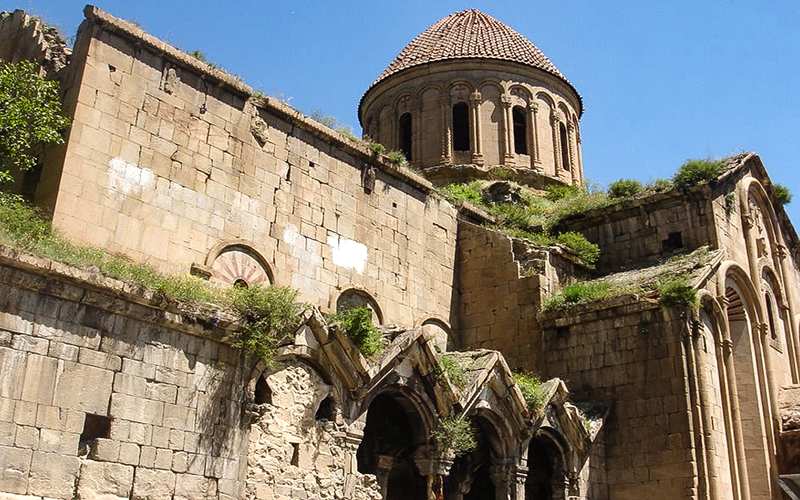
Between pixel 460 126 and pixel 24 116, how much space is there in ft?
47.7

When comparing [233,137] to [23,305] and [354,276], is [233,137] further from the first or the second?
[23,305]

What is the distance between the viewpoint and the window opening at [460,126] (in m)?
23.4

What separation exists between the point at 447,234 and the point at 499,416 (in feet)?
18.1

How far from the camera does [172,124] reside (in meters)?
12.9

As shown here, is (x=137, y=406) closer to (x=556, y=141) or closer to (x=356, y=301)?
(x=356, y=301)

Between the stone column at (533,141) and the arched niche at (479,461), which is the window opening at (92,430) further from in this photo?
the stone column at (533,141)

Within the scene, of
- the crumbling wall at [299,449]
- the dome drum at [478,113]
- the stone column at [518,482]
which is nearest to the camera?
the crumbling wall at [299,449]

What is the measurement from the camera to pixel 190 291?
370 inches

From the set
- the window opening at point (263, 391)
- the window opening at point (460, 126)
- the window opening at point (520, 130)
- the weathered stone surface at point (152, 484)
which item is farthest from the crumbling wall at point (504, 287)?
the weathered stone surface at point (152, 484)

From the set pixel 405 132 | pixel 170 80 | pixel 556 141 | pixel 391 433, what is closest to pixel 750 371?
pixel 391 433

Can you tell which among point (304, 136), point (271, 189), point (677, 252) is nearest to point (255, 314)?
point (271, 189)

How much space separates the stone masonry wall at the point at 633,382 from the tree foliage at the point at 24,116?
9.39 meters

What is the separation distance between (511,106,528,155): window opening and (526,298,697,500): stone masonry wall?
8411mm

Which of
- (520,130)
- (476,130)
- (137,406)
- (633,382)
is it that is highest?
(520,130)
